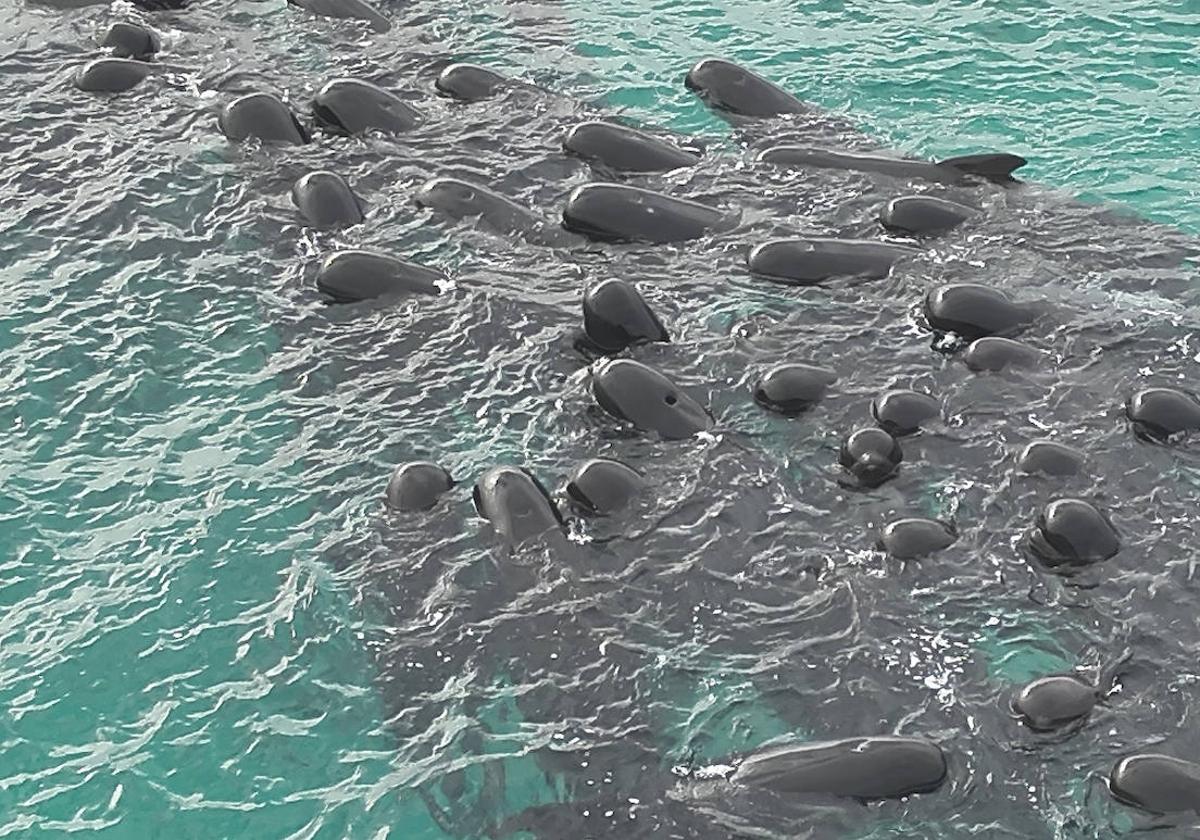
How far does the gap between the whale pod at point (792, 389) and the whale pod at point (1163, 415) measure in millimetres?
1307

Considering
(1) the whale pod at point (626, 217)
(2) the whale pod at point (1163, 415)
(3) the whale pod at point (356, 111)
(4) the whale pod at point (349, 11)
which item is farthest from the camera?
(4) the whale pod at point (349, 11)

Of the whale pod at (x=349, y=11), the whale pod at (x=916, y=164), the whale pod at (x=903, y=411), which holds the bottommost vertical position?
the whale pod at (x=349, y=11)

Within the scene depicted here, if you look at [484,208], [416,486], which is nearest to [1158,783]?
[416,486]

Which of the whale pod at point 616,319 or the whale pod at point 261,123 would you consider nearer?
the whale pod at point 616,319

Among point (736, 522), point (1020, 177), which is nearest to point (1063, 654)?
point (736, 522)

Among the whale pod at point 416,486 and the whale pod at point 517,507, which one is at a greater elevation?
the whale pod at point 517,507

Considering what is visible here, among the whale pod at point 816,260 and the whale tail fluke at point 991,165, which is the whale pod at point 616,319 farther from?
the whale tail fluke at point 991,165

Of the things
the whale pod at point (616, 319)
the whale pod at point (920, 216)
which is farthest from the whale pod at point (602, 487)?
the whale pod at point (920, 216)

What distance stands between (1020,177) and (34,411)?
5403 millimetres

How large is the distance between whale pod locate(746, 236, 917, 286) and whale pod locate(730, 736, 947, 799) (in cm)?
303

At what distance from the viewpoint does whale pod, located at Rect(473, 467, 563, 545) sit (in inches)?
249

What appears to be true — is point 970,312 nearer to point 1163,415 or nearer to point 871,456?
point 1163,415

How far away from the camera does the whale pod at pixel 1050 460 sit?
6.55 meters

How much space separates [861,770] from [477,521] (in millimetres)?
1945
